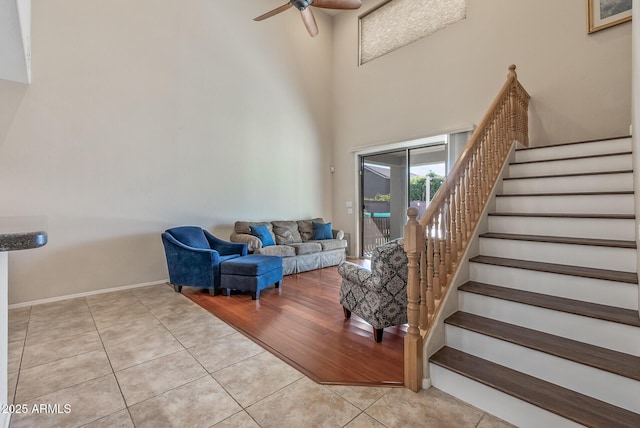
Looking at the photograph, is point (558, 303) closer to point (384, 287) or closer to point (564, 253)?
point (564, 253)

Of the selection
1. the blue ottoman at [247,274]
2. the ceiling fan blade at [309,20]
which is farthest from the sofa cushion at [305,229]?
the ceiling fan blade at [309,20]

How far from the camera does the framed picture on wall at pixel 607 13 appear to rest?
3.51m

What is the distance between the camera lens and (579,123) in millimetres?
3828

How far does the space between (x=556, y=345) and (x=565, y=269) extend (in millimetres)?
628

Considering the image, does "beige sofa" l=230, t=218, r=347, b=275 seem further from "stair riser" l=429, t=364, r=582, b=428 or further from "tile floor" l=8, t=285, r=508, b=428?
"stair riser" l=429, t=364, r=582, b=428

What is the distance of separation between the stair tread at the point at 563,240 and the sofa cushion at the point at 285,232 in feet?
11.8

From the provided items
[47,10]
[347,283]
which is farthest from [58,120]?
[347,283]

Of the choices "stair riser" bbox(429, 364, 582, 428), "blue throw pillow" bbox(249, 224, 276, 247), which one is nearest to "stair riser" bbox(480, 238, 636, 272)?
"stair riser" bbox(429, 364, 582, 428)

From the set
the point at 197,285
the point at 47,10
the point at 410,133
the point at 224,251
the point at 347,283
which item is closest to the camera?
the point at 347,283

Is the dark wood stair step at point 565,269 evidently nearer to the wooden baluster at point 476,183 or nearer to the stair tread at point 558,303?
the stair tread at point 558,303

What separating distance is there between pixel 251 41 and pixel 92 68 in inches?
110

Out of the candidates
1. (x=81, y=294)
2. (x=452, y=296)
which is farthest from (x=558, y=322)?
(x=81, y=294)

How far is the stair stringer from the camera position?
1.95 meters

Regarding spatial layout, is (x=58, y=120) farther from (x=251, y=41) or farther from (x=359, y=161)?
(x=359, y=161)
